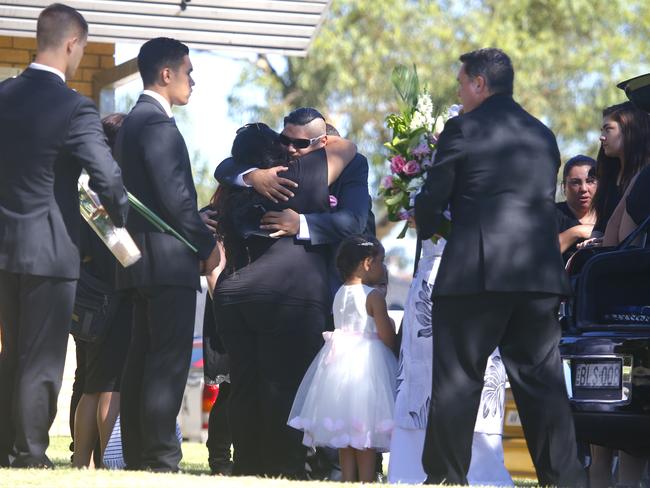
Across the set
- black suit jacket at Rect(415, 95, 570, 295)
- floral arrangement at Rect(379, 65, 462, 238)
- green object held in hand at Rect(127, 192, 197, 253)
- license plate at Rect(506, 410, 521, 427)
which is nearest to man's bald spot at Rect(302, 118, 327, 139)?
floral arrangement at Rect(379, 65, 462, 238)

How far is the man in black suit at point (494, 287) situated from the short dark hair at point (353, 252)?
1.37 meters

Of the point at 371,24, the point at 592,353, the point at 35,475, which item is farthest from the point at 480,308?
the point at 371,24

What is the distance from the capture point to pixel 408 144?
8.08 metres

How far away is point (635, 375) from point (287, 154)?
2.30 meters

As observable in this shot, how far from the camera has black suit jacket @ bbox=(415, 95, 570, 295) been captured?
23.8ft

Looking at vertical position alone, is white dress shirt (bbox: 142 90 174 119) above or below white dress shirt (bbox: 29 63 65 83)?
below

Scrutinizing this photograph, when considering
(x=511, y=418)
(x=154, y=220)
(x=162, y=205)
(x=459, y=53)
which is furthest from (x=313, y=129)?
(x=459, y=53)

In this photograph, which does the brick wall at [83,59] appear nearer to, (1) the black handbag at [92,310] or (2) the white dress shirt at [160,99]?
(1) the black handbag at [92,310]

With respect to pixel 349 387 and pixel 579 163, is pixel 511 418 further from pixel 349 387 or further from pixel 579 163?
pixel 349 387

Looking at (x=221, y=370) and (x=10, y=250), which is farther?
(x=221, y=370)

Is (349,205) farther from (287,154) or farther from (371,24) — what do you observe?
(371,24)

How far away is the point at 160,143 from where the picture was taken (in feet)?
25.8

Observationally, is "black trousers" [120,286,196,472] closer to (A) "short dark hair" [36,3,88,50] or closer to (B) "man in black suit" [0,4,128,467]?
(B) "man in black suit" [0,4,128,467]

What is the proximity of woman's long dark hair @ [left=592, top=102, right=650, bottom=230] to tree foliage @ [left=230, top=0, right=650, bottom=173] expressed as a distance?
21.7 meters
